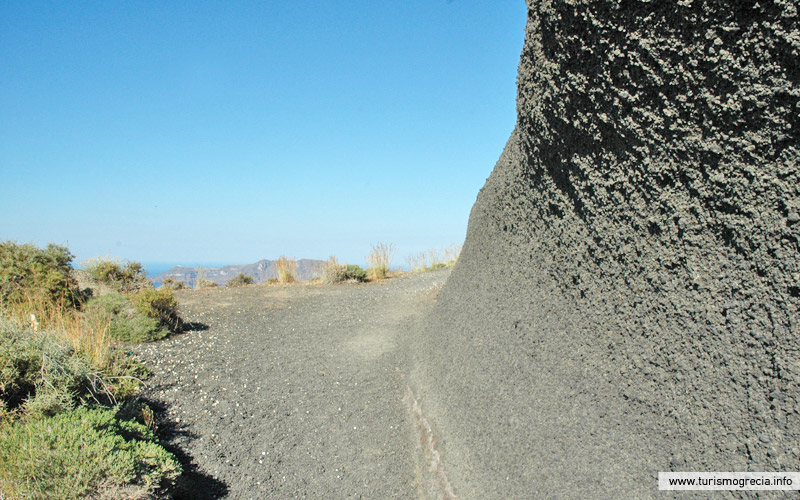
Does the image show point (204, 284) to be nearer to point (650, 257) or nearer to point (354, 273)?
point (354, 273)

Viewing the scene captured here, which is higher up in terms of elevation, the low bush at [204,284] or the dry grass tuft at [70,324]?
the low bush at [204,284]

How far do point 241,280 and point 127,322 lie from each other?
641cm

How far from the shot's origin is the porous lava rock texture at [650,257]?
154cm

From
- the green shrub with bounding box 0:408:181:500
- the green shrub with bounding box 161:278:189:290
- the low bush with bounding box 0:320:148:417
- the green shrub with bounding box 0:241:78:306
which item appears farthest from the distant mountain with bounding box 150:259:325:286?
the green shrub with bounding box 0:408:181:500

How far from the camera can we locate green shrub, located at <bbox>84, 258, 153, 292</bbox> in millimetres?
10305

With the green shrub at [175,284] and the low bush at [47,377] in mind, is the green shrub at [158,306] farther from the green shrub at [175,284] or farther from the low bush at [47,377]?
the green shrub at [175,284]

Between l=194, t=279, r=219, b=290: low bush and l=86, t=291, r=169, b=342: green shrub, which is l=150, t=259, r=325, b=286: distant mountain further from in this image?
l=86, t=291, r=169, b=342: green shrub

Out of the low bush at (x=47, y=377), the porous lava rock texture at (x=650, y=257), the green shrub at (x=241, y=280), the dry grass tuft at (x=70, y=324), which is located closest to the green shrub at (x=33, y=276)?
the dry grass tuft at (x=70, y=324)

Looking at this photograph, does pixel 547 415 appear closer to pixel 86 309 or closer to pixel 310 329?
pixel 310 329

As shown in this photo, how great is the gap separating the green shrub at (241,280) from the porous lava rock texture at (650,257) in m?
10.6

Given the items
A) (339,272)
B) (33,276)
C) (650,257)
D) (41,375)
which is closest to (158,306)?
(33,276)

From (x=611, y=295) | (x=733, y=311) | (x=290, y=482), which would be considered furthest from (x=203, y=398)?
(x=733, y=311)

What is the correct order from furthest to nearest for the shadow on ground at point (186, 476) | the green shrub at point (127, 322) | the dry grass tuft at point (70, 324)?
the green shrub at point (127, 322), the dry grass tuft at point (70, 324), the shadow on ground at point (186, 476)

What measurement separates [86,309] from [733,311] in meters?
8.27
